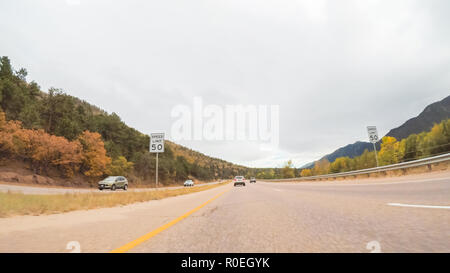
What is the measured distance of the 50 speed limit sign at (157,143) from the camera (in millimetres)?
18047

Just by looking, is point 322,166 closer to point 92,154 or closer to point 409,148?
point 409,148

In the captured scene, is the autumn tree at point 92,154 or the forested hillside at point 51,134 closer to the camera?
the forested hillside at point 51,134

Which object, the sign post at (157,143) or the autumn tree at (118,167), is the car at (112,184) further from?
the autumn tree at (118,167)

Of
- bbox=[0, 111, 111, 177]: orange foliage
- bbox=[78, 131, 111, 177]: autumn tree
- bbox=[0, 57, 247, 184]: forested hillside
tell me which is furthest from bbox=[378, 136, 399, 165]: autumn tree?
bbox=[78, 131, 111, 177]: autumn tree

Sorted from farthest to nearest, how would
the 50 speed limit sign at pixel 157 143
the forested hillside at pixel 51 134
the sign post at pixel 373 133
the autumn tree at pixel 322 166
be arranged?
the autumn tree at pixel 322 166, the forested hillside at pixel 51 134, the sign post at pixel 373 133, the 50 speed limit sign at pixel 157 143

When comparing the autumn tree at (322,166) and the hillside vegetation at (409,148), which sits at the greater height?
the hillside vegetation at (409,148)

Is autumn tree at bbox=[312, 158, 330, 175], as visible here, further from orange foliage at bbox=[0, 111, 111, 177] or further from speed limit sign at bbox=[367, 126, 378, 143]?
orange foliage at bbox=[0, 111, 111, 177]

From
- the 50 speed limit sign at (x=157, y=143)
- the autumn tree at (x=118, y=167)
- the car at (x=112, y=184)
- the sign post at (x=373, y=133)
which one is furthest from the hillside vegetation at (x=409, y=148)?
the autumn tree at (x=118, y=167)

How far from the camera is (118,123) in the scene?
6819cm

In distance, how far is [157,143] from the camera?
18297mm

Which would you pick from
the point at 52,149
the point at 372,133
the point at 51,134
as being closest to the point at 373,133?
the point at 372,133

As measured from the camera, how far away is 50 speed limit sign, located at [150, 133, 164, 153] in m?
18.0
